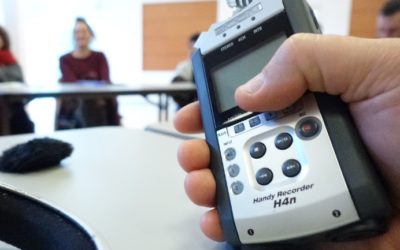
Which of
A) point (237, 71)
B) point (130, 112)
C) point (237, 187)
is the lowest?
point (237, 187)

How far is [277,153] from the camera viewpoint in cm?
A: 31

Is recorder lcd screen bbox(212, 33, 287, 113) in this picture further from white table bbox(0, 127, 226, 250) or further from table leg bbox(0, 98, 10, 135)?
table leg bbox(0, 98, 10, 135)

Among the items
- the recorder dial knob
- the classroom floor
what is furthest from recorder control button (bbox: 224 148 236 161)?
the classroom floor

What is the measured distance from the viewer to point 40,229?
0.95ft

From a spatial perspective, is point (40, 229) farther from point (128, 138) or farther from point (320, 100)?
point (128, 138)

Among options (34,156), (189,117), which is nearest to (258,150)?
(189,117)

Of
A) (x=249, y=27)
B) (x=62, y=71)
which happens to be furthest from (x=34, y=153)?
(x=62, y=71)

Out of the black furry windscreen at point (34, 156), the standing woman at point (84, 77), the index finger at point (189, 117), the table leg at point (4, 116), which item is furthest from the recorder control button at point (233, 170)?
the standing woman at point (84, 77)

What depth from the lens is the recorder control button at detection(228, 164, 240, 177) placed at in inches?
12.5

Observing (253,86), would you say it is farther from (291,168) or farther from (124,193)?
(124,193)

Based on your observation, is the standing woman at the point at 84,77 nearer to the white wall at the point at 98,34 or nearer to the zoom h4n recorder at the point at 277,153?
the white wall at the point at 98,34

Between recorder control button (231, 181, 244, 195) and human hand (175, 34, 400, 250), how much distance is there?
3 centimetres

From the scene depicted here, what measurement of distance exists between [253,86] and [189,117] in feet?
0.38

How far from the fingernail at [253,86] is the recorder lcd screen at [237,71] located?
3 cm
